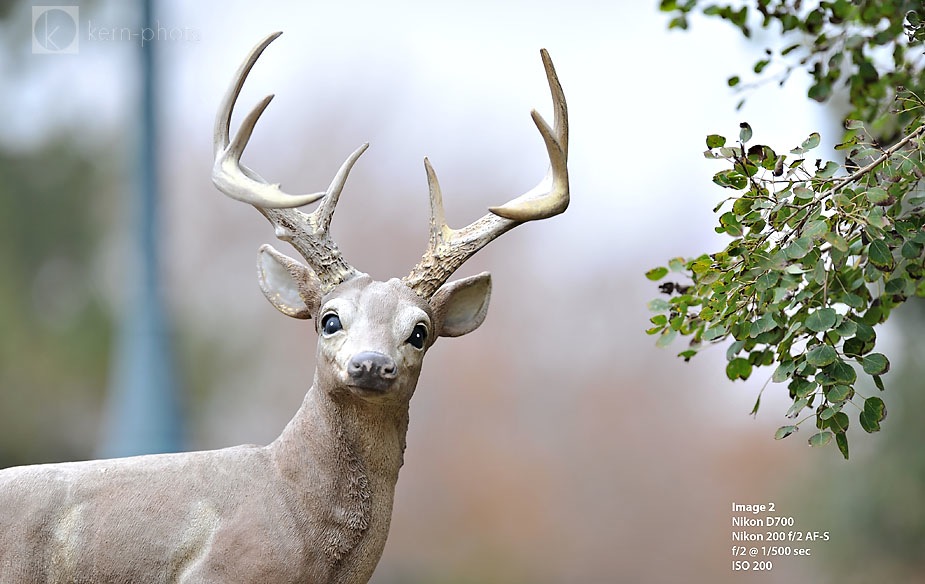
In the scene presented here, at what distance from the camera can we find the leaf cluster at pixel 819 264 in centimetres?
167

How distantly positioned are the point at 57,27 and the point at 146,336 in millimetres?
1493

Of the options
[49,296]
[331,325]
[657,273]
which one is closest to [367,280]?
[331,325]

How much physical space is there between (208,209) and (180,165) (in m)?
0.25

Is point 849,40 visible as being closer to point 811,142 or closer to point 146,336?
point 811,142

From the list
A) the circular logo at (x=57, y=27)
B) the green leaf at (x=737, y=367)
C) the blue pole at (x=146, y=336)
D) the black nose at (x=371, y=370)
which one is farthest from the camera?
the circular logo at (x=57, y=27)

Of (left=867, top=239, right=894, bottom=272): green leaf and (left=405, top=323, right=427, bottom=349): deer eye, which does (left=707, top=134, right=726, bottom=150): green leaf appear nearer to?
(left=867, top=239, right=894, bottom=272): green leaf

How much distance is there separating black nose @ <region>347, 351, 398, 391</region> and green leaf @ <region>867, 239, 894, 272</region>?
2.76 ft

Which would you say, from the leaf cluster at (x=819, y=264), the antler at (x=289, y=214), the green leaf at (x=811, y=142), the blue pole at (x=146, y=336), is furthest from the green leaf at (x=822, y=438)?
the blue pole at (x=146, y=336)

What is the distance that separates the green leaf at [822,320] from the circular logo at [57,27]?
355 cm

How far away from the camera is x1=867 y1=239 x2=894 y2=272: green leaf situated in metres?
1.67

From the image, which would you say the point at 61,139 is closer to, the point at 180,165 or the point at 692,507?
the point at 180,165

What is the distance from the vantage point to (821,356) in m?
1.65

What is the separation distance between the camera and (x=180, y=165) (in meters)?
4.69

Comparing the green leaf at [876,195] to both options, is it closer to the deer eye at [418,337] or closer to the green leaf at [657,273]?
the green leaf at [657,273]
